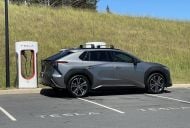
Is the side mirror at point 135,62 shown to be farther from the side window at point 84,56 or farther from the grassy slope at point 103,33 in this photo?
the grassy slope at point 103,33

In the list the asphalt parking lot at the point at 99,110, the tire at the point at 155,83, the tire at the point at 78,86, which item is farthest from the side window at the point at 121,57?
the tire at the point at 78,86

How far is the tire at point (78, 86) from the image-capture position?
16.8 meters

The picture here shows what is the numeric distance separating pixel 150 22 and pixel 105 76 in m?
20.0

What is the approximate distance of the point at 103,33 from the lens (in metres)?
31.4

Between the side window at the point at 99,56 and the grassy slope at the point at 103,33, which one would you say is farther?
the grassy slope at the point at 103,33

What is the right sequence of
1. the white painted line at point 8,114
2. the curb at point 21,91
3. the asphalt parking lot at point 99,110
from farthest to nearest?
the curb at point 21,91
the white painted line at point 8,114
the asphalt parking lot at point 99,110

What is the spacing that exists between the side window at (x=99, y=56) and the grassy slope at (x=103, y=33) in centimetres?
656

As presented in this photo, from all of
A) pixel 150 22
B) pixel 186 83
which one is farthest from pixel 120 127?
pixel 150 22

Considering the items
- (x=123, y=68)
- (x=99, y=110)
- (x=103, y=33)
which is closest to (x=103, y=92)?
(x=123, y=68)

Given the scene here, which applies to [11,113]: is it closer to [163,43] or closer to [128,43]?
[128,43]

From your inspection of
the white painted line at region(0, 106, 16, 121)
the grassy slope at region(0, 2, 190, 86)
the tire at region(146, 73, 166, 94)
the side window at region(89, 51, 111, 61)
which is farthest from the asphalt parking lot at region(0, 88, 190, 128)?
the grassy slope at region(0, 2, 190, 86)

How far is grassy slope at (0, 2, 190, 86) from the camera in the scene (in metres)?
27.6

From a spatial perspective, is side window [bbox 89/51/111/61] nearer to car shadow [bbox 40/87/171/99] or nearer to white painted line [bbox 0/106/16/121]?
car shadow [bbox 40/87/171/99]

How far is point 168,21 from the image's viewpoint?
3797cm
